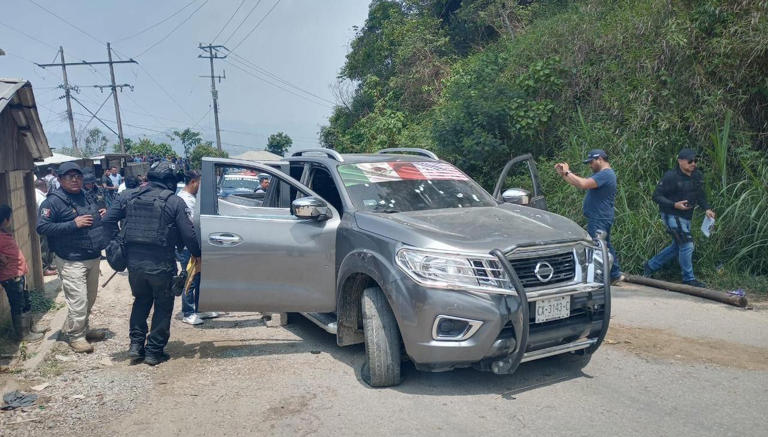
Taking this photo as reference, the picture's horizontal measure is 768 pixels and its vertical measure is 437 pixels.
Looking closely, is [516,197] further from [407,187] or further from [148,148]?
[148,148]

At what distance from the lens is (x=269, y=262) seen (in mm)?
5297

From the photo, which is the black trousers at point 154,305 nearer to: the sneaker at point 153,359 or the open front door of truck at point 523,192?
the sneaker at point 153,359

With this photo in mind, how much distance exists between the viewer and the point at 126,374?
17.7 feet

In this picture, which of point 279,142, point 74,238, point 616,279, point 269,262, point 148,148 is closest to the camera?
point 269,262

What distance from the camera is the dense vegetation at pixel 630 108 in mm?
8352

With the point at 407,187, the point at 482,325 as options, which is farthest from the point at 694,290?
the point at 482,325

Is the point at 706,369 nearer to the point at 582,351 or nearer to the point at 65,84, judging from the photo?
the point at 582,351

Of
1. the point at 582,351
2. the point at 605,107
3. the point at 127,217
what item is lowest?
the point at 582,351

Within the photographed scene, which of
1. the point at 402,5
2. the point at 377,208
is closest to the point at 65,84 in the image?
the point at 402,5

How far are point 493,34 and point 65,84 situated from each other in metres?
37.4

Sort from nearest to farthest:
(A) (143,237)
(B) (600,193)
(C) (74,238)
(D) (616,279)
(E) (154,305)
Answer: (A) (143,237) → (E) (154,305) → (C) (74,238) → (B) (600,193) → (D) (616,279)

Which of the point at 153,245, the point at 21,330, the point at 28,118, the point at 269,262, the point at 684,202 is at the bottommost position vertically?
the point at 21,330

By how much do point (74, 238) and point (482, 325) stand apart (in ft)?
14.4

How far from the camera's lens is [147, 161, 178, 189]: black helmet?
5.62 m
